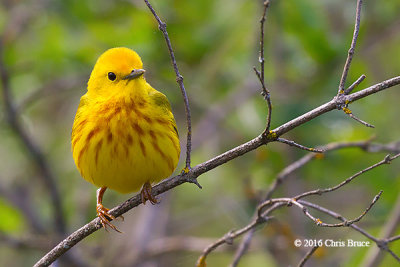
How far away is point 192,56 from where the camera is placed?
5879 mm

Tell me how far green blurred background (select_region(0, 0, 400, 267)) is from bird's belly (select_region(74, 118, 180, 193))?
1318 mm

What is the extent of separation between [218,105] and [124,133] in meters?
2.68

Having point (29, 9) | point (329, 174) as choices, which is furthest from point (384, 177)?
point (29, 9)

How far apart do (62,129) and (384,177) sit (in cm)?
383

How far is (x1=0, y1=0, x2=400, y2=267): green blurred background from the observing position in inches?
202

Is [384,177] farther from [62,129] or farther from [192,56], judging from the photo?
[62,129]

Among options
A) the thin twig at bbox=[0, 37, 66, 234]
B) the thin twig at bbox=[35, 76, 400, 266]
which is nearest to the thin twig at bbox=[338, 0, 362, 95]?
the thin twig at bbox=[35, 76, 400, 266]

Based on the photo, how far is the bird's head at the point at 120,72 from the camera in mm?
3600

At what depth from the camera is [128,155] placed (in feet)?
11.4

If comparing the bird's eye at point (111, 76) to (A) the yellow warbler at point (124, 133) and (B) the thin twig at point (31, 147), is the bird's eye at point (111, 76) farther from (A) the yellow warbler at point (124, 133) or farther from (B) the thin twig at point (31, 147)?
(B) the thin twig at point (31, 147)

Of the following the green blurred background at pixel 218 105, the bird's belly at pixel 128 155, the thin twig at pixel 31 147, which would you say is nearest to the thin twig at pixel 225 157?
the bird's belly at pixel 128 155

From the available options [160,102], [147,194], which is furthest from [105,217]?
[160,102]

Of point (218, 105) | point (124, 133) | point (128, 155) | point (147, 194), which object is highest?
point (124, 133)

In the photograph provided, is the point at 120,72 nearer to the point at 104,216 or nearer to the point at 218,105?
the point at 104,216
